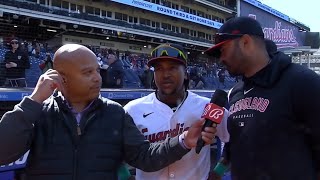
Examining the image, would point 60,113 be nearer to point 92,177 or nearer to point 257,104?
point 92,177

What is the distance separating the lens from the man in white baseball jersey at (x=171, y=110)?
2520 millimetres

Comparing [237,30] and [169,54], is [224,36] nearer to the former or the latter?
[237,30]

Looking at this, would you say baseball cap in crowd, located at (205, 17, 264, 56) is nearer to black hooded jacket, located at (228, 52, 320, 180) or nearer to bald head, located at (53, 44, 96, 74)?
black hooded jacket, located at (228, 52, 320, 180)

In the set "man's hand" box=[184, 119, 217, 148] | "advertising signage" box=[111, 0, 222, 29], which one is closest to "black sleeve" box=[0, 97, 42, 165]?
"man's hand" box=[184, 119, 217, 148]

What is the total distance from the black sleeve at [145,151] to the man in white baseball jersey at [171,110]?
1.59 feet

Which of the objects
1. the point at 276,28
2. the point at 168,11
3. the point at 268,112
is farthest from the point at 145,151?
the point at 276,28

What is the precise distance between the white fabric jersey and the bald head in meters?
0.76

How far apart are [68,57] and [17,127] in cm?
40

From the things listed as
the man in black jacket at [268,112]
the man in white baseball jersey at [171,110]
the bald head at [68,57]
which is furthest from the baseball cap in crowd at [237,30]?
the bald head at [68,57]

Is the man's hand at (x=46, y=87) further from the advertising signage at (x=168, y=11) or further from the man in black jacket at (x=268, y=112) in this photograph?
the advertising signage at (x=168, y=11)

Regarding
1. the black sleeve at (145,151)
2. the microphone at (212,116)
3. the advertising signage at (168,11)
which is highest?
the advertising signage at (168,11)

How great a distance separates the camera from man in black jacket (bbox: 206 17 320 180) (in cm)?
207

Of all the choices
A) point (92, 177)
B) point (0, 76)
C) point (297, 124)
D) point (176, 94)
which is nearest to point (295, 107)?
point (297, 124)

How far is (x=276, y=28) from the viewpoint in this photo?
62.1m
